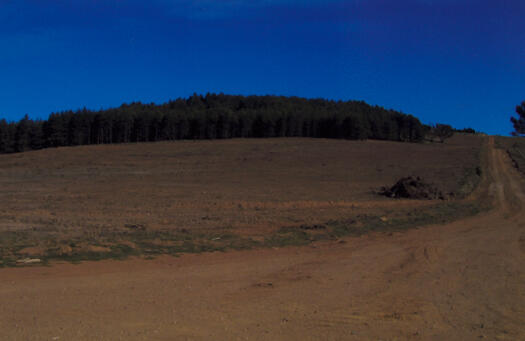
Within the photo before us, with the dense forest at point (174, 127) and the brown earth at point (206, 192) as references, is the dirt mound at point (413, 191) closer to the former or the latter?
the brown earth at point (206, 192)

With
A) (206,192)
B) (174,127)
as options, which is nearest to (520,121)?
(174,127)

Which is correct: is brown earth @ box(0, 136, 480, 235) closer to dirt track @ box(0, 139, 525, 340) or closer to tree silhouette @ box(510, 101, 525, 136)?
dirt track @ box(0, 139, 525, 340)

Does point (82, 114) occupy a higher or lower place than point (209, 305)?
higher

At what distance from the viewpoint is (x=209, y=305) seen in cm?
657

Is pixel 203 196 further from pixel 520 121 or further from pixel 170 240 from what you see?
pixel 520 121

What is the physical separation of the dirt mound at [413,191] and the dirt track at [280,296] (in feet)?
49.0

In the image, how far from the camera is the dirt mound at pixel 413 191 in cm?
2616

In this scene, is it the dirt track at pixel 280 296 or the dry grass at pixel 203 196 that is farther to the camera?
the dry grass at pixel 203 196

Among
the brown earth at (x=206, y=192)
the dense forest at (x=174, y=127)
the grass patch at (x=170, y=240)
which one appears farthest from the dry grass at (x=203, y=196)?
the dense forest at (x=174, y=127)

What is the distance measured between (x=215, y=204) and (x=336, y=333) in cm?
1677

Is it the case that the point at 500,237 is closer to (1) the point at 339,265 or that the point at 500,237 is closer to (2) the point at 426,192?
(1) the point at 339,265

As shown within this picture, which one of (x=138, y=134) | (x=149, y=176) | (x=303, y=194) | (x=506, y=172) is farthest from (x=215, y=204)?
(x=138, y=134)

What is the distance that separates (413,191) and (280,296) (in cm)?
2156

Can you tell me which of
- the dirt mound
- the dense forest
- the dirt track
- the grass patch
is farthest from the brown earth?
the dense forest
